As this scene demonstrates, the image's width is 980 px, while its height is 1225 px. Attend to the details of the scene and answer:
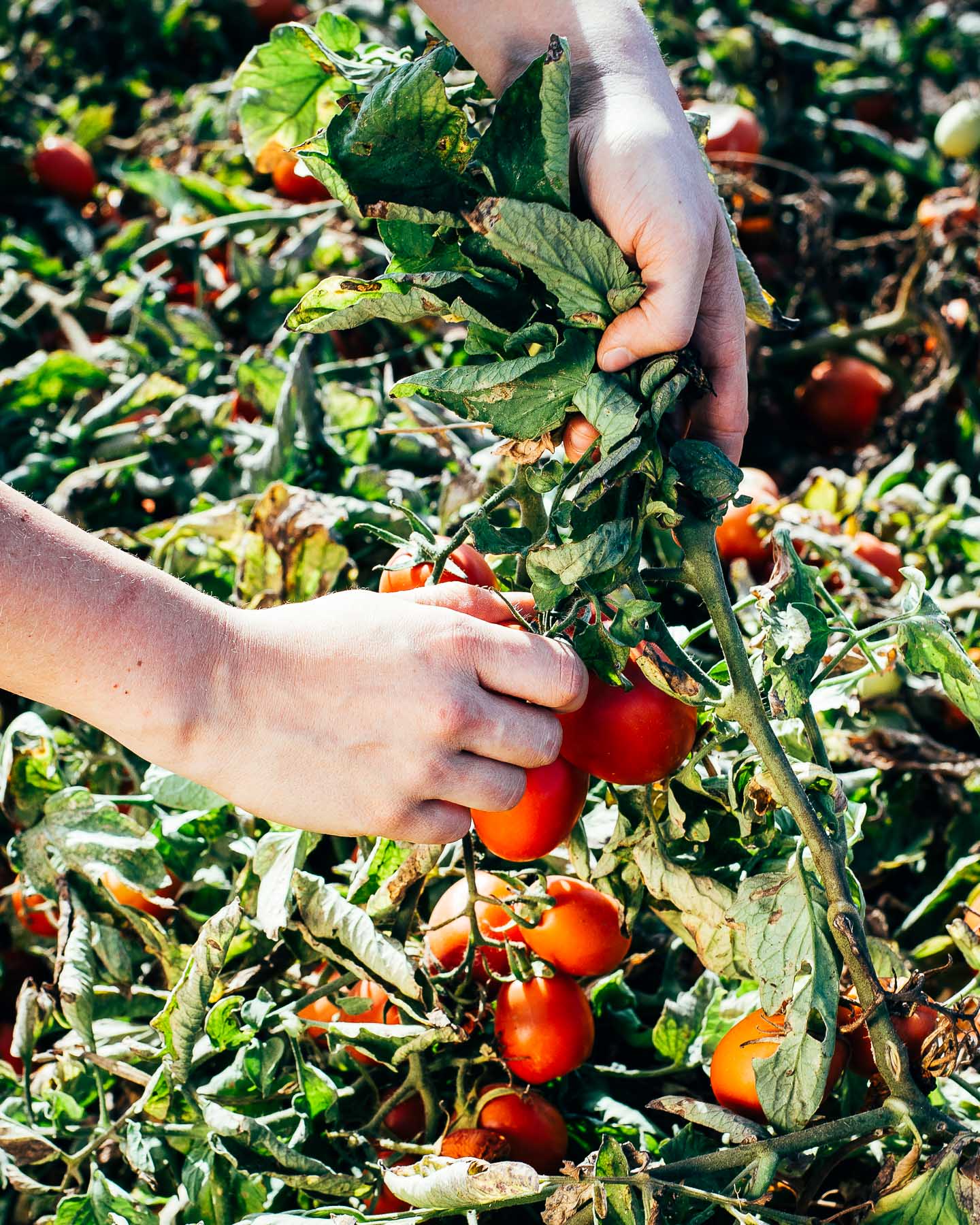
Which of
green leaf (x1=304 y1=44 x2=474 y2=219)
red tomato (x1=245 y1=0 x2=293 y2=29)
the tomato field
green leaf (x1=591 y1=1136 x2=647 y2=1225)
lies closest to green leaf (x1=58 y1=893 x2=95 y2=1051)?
the tomato field

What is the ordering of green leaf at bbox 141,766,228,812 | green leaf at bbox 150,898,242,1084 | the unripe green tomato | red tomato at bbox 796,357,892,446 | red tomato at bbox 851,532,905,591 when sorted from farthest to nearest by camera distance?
1. the unripe green tomato
2. red tomato at bbox 796,357,892,446
3. red tomato at bbox 851,532,905,591
4. green leaf at bbox 141,766,228,812
5. green leaf at bbox 150,898,242,1084

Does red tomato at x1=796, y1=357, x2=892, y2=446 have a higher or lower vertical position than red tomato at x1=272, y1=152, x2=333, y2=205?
lower

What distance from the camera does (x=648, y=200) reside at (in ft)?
2.35

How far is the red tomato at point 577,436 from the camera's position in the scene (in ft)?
2.47

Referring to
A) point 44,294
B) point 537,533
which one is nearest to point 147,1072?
point 537,533

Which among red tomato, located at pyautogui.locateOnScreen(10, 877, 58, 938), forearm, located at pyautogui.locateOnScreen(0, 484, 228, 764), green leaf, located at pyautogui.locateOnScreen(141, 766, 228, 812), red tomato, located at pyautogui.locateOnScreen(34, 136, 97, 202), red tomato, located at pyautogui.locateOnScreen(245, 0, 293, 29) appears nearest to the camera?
forearm, located at pyautogui.locateOnScreen(0, 484, 228, 764)

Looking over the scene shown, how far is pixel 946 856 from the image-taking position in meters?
1.21

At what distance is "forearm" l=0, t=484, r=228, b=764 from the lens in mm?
662

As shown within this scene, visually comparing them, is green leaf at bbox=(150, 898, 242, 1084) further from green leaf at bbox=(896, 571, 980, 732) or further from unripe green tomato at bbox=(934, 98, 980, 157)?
unripe green tomato at bbox=(934, 98, 980, 157)

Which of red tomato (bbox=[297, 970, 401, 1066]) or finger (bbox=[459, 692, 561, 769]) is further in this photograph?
red tomato (bbox=[297, 970, 401, 1066])

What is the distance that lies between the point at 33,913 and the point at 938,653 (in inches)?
37.7

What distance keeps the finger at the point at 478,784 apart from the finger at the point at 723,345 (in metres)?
0.31

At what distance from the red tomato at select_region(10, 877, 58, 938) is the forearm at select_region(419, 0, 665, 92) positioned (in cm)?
92

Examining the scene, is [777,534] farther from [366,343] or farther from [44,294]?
[44,294]
